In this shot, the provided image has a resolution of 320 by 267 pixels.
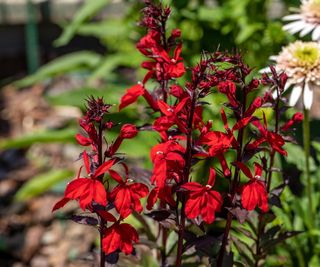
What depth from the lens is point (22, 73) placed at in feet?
14.2

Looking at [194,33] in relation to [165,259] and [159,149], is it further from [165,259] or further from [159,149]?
[159,149]

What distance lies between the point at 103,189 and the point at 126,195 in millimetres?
46

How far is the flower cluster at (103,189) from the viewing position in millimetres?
1133

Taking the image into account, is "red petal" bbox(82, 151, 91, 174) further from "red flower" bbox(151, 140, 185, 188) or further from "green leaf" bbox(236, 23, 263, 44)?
"green leaf" bbox(236, 23, 263, 44)

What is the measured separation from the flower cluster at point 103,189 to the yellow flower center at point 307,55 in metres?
0.70

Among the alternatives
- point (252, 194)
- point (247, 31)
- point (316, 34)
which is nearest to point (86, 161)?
point (252, 194)

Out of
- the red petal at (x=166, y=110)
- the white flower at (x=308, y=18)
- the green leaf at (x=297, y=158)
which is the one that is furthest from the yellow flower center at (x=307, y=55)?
the red petal at (x=166, y=110)

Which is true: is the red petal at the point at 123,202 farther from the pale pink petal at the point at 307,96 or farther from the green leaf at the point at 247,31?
the green leaf at the point at 247,31

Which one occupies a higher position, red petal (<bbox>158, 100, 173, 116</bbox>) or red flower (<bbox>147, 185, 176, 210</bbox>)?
red petal (<bbox>158, 100, 173, 116</bbox>)

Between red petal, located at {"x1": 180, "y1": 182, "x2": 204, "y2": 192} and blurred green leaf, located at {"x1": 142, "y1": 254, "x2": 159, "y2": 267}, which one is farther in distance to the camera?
blurred green leaf, located at {"x1": 142, "y1": 254, "x2": 159, "y2": 267}

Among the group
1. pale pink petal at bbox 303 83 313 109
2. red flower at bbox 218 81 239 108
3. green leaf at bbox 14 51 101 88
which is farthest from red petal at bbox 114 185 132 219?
Result: green leaf at bbox 14 51 101 88

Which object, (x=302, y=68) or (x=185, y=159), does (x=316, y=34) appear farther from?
(x=185, y=159)

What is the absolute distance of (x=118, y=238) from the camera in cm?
119

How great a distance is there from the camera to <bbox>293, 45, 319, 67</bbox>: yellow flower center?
1757 mm
